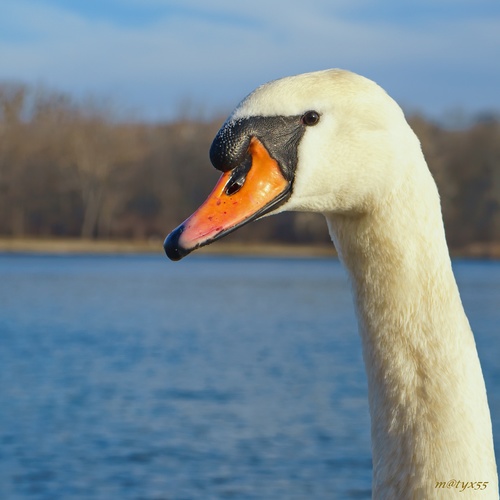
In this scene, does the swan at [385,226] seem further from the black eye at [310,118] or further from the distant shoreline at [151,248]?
the distant shoreline at [151,248]

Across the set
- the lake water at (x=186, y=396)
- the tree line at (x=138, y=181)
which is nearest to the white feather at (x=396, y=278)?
the lake water at (x=186, y=396)

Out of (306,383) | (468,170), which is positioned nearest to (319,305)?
(306,383)

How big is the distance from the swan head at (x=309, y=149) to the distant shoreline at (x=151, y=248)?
74.4 meters

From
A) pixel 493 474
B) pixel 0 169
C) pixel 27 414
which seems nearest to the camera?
pixel 493 474

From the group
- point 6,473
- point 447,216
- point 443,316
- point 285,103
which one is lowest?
point 6,473

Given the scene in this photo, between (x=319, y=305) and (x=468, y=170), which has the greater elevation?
(x=468, y=170)

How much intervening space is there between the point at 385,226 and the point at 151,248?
3101 inches

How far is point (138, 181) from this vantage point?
88938 millimetres

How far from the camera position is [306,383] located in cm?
2123

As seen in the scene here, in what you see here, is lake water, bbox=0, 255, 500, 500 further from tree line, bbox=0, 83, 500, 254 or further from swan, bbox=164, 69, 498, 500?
tree line, bbox=0, 83, 500, 254

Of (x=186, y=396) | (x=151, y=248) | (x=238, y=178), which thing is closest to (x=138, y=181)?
(x=151, y=248)

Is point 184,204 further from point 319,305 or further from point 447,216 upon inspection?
point 319,305

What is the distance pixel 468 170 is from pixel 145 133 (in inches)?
1236

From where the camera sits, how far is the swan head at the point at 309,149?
2.59 metres
